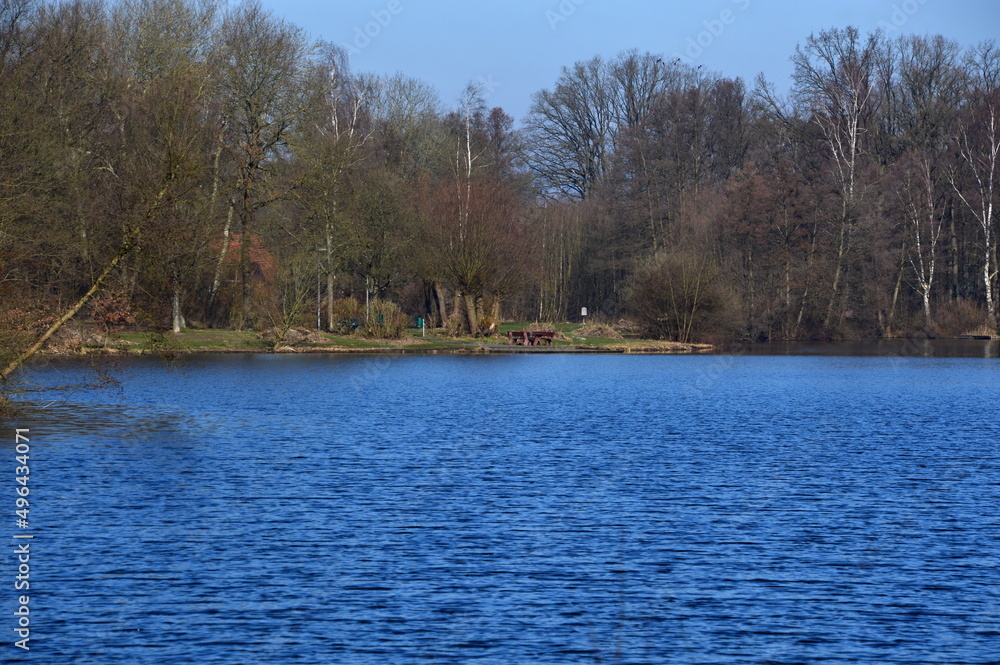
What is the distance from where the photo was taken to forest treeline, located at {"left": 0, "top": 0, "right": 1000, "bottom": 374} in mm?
50094

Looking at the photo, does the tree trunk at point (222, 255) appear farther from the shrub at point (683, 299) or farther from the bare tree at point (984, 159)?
the bare tree at point (984, 159)

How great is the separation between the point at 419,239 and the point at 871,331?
3252 cm

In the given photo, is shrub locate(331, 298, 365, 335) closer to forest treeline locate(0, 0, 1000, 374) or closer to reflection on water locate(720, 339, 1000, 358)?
forest treeline locate(0, 0, 1000, 374)

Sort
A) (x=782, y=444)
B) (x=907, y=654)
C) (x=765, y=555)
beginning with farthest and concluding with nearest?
(x=782, y=444) < (x=765, y=555) < (x=907, y=654)

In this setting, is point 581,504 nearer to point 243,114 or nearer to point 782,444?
point 782,444

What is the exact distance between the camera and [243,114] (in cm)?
5556

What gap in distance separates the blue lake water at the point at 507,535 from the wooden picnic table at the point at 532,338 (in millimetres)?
31680

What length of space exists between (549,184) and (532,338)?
3306cm

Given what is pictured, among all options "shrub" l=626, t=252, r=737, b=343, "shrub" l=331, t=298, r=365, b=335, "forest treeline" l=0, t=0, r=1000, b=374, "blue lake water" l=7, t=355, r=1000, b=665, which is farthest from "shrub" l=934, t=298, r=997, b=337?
"blue lake water" l=7, t=355, r=1000, b=665

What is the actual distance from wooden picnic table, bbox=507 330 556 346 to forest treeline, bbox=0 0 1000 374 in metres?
2.43

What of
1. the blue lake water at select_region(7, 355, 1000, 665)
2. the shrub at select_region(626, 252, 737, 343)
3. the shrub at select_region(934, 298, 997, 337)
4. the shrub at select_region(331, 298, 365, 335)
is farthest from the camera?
the shrub at select_region(934, 298, 997, 337)

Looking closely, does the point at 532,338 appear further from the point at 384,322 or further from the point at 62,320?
the point at 62,320

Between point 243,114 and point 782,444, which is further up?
point 243,114

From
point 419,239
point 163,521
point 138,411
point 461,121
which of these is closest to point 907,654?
point 163,521
